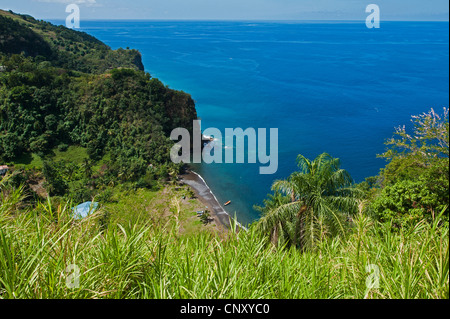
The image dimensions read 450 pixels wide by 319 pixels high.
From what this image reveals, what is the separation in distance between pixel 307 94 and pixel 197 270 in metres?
47.5

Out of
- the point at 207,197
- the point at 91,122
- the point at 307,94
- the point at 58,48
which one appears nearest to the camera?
the point at 207,197

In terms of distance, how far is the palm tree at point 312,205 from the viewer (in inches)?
250

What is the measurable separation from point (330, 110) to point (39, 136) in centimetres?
3208

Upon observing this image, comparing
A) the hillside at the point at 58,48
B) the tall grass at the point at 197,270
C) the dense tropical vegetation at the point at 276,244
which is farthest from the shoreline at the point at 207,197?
the hillside at the point at 58,48

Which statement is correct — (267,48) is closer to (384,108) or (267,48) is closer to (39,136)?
(384,108)

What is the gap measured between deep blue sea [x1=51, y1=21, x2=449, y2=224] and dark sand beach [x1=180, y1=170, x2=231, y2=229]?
0.70 m

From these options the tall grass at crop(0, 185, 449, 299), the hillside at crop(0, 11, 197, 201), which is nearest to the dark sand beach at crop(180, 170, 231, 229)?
the hillside at crop(0, 11, 197, 201)

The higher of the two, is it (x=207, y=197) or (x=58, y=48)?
(x=58, y=48)

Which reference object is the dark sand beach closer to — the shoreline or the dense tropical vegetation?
the shoreline

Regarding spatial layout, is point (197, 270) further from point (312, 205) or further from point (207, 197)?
point (207, 197)

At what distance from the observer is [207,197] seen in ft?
73.9

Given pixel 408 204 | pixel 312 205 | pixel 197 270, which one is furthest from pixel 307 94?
pixel 197 270

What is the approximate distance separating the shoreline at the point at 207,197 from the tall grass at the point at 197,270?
14.6 meters
